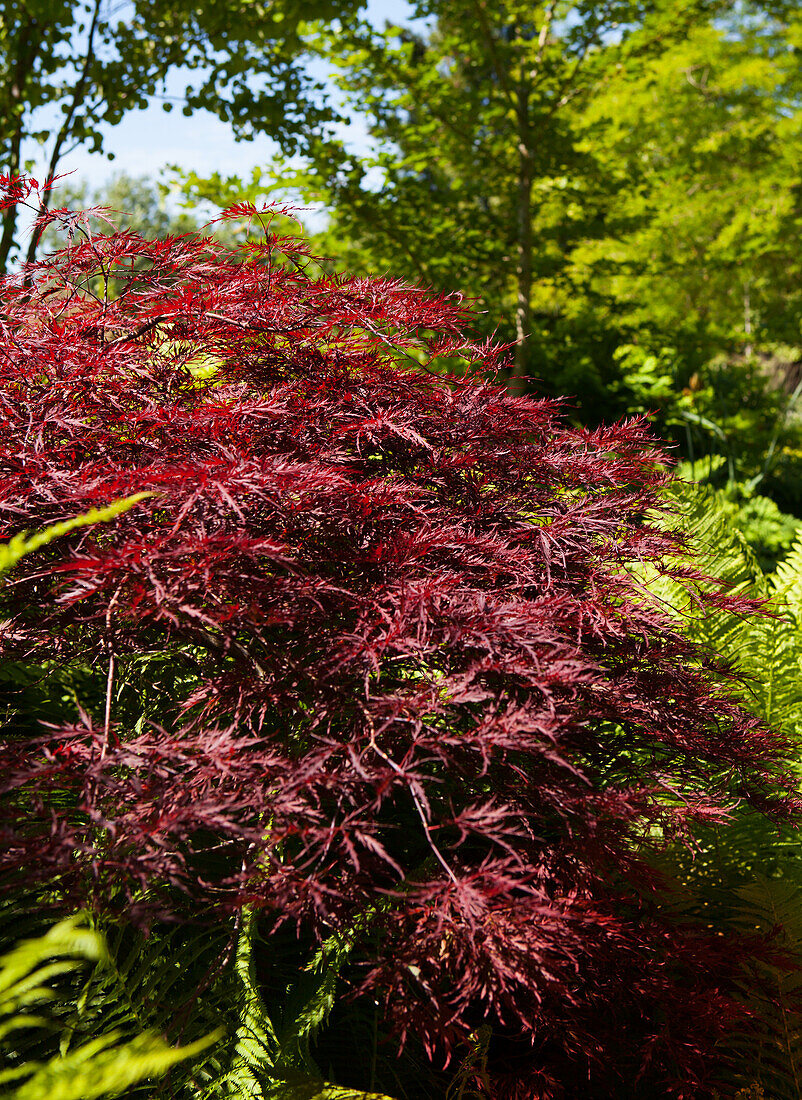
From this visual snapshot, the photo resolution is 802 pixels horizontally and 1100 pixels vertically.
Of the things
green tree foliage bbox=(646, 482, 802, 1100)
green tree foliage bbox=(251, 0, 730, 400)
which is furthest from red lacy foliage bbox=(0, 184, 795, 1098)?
green tree foliage bbox=(251, 0, 730, 400)

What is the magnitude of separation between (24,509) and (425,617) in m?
0.87

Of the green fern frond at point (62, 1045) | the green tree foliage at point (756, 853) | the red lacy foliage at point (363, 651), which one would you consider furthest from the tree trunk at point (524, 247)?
the green fern frond at point (62, 1045)

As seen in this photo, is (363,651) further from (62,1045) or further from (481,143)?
(481,143)

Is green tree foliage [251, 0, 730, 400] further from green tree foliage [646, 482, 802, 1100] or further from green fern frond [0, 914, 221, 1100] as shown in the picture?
green fern frond [0, 914, 221, 1100]

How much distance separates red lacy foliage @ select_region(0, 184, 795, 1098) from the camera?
144 cm

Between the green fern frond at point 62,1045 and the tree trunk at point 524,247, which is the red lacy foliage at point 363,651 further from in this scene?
the tree trunk at point 524,247

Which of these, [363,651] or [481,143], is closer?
[363,651]

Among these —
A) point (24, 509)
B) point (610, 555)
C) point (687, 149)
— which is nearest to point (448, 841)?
point (610, 555)

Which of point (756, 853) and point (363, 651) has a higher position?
point (363, 651)

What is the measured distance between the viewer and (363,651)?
58.6 inches

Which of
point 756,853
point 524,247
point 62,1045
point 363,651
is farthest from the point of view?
point 524,247

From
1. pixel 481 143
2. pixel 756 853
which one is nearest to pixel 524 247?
pixel 481 143

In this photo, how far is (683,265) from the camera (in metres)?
10.8

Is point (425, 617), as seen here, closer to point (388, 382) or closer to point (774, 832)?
point (388, 382)
